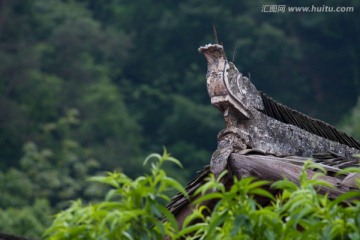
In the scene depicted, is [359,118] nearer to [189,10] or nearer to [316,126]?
[189,10]

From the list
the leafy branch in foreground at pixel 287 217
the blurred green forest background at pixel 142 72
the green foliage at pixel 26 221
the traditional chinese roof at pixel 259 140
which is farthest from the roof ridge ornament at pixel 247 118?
the blurred green forest background at pixel 142 72

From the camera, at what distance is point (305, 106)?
4766 centimetres

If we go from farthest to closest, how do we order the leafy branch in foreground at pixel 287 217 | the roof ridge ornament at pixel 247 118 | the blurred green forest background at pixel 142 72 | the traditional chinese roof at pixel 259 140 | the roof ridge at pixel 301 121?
the blurred green forest background at pixel 142 72 < the roof ridge at pixel 301 121 < the roof ridge ornament at pixel 247 118 < the traditional chinese roof at pixel 259 140 < the leafy branch in foreground at pixel 287 217

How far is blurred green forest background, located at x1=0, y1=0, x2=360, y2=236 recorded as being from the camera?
44.2m

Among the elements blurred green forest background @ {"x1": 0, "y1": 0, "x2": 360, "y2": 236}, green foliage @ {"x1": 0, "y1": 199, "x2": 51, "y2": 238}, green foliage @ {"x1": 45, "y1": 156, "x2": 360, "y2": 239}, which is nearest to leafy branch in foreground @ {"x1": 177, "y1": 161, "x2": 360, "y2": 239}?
green foliage @ {"x1": 45, "y1": 156, "x2": 360, "y2": 239}

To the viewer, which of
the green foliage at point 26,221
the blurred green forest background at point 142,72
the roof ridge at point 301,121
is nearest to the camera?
the roof ridge at point 301,121

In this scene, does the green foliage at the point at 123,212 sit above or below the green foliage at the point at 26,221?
above

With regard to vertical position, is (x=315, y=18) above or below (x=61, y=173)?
above

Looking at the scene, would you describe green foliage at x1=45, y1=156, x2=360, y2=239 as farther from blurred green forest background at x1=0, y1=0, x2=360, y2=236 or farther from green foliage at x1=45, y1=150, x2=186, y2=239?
blurred green forest background at x1=0, y1=0, x2=360, y2=236

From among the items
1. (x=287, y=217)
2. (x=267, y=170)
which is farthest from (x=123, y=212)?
(x=267, y=170)

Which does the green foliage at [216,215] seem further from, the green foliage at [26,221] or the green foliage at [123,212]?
the green foliage at [26,221]

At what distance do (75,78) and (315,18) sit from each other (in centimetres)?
1042

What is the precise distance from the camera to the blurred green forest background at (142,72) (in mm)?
44156

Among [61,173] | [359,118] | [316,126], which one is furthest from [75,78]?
[316,126]
